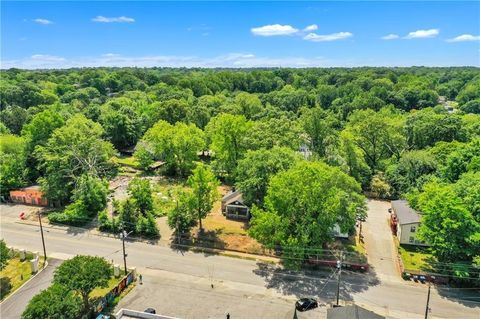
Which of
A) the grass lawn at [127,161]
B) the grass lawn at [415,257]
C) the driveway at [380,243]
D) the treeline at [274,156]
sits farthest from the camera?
the grass lawn at [127,161]

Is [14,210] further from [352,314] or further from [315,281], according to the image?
[352,314]

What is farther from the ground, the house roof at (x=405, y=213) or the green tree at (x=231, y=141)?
the green tree at (x=231, y=141)

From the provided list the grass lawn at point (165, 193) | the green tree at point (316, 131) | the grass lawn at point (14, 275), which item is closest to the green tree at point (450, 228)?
the green tree at point (316, 131)

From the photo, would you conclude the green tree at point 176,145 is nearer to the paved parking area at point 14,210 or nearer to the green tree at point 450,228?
the paved parking area at point 14,210

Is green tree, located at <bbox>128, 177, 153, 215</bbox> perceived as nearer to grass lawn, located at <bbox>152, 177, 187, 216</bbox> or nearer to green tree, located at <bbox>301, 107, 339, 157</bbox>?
grass lawn, located at <bbox>152, 177, 187, 216</bbox>

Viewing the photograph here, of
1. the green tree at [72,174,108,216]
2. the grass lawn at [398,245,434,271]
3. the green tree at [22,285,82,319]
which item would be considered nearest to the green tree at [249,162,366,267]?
the grass lawn at [398,245,434,271]

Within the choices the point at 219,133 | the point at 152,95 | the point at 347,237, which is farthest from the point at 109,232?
the point at 152,95

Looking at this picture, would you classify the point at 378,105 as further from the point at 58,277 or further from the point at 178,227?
the point at 58,277
